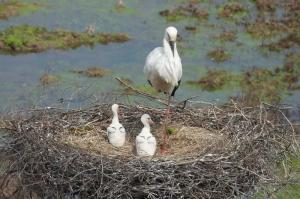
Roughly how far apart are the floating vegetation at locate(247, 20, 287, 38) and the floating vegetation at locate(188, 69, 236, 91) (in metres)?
2.78

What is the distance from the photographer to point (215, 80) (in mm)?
15250

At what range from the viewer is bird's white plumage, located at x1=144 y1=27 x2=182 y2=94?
7.54 metres

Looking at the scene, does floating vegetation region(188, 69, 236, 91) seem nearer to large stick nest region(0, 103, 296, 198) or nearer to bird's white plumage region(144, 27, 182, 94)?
large stick nest region(0, 103, 296, 198)

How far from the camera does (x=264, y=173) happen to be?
7.32 m

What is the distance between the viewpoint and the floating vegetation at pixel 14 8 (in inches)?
751

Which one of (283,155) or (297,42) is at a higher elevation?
(283,155)

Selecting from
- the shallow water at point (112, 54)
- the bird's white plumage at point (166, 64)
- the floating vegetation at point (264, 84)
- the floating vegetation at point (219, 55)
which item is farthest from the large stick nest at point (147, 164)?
the floating vegetation at point (219, 55)

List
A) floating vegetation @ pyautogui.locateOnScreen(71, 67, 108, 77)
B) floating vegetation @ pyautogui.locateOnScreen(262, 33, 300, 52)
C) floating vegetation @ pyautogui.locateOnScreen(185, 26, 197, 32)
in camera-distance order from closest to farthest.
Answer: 1. floating vegetation @ pyautogui.locateOnScreen(71, 67, 108, 77)
2. floating vegetation @ pyautogui.locateOnScreen(262, 33, 300, 52)
3. floating vegetation @ pyautogui.locateOnScreen(185, 26, 197, 32)

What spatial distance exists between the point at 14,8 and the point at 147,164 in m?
13.2

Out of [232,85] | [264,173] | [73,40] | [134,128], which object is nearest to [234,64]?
[232,85]

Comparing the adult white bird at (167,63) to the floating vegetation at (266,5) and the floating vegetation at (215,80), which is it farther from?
the floating vegetation at (266,5)

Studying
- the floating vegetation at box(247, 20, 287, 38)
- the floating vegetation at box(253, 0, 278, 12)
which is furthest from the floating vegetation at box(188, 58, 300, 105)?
the floating vegetation at box(253, 0, 278, 12)

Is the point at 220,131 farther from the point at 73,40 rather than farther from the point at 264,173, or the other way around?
the point at 73,40

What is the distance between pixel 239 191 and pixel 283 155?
86 centimetres
